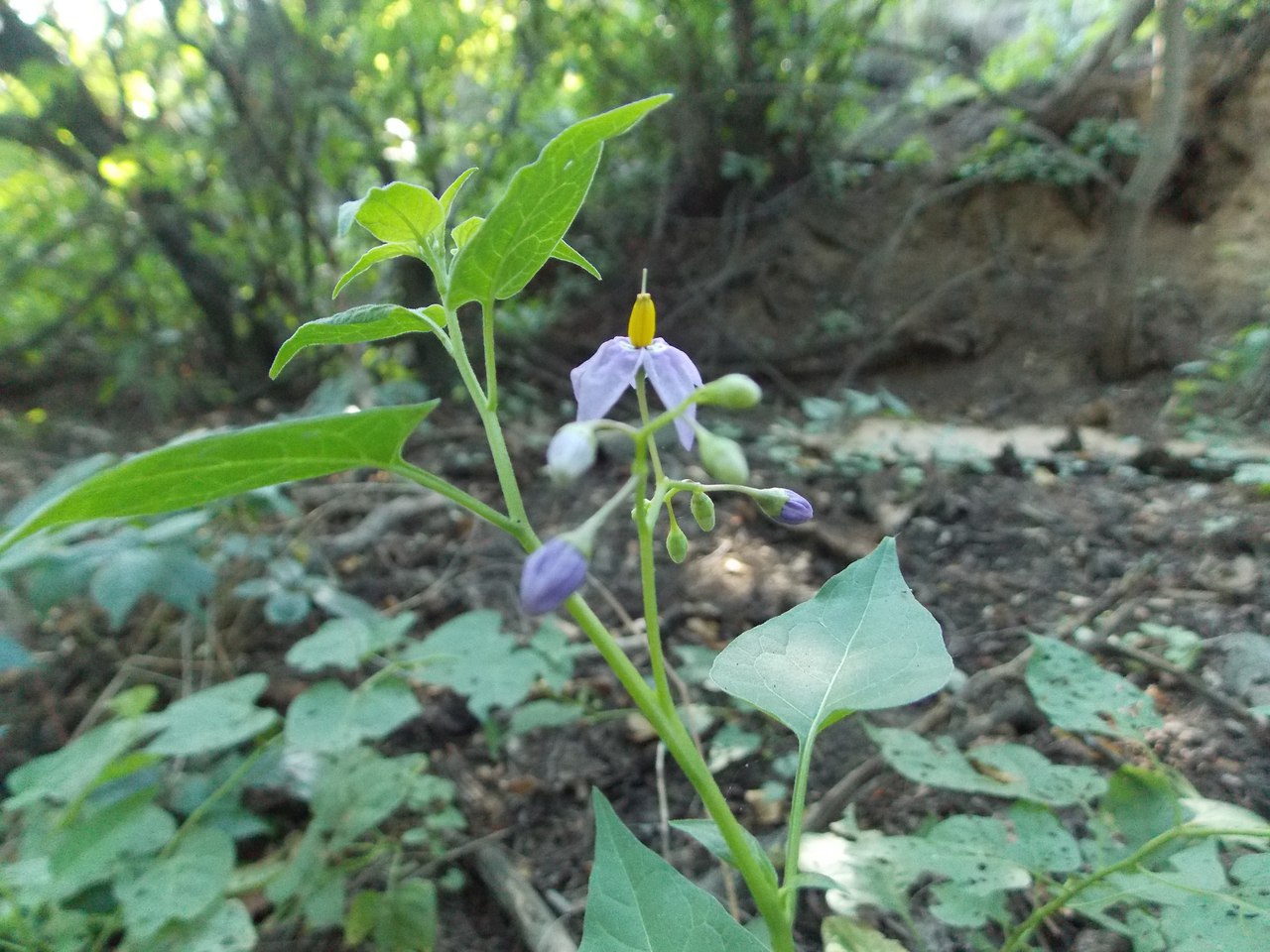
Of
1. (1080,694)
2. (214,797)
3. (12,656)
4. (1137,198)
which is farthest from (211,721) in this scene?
(1137,198)

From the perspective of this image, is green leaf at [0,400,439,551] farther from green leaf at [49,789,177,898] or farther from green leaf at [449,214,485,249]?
green leaf at [49,789,177,898]

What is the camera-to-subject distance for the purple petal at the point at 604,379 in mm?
800

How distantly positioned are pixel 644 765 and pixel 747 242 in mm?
4650

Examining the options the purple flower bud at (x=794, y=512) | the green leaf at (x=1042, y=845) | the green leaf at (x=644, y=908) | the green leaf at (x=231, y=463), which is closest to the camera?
the green leaf at (x=231, y=463)

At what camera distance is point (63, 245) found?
3914 mm

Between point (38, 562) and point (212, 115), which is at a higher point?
point (212, 115)

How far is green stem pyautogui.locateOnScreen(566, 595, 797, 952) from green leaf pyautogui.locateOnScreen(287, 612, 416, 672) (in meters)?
0.94

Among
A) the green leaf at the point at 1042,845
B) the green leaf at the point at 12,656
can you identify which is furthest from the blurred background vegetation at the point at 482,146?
the green leaf at the point at 1042,845

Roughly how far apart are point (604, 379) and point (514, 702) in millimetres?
784

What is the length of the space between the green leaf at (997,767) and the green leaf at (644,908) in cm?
51

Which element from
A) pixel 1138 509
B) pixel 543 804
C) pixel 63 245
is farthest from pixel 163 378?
pixel 1138 509

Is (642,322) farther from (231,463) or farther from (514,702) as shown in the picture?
(514,702)

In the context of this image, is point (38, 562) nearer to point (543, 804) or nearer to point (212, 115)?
point (543, 804)

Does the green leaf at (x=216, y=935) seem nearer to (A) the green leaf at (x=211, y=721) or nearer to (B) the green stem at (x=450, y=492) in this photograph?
(A) the green leaf at (x=211, y=721)
